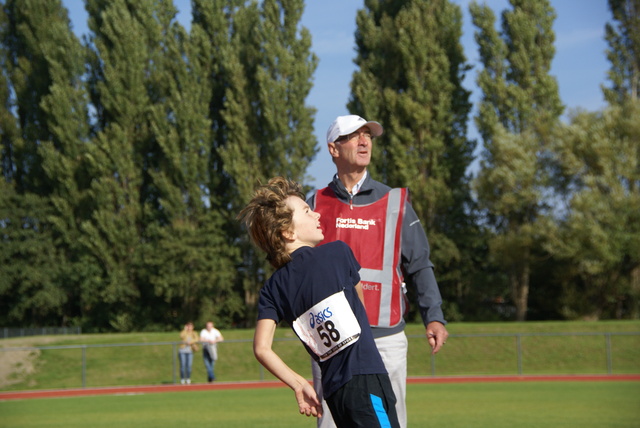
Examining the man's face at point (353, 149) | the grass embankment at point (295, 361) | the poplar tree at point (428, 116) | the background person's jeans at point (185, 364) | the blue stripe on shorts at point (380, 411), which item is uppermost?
the poplar tree at point (428, 116)

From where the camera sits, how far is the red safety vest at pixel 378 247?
5.33 m

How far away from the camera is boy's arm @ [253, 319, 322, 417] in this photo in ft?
12.8

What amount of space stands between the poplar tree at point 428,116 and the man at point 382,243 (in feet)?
123

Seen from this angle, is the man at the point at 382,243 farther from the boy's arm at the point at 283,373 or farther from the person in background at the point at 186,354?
the person in background at the point at 186,354

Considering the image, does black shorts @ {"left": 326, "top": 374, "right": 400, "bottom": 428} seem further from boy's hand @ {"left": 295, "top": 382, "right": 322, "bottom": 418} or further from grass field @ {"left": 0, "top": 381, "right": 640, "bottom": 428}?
grass field @ {"left": 0, "top": 381, "right": 640, "bottom": 428}

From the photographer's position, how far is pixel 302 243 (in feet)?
14.1

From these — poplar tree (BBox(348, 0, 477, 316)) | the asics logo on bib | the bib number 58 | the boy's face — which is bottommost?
the bib number 58

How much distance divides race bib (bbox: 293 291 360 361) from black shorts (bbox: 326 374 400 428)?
0.20 meters

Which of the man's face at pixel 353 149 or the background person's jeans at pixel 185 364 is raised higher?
the man's face at pixel 353 149

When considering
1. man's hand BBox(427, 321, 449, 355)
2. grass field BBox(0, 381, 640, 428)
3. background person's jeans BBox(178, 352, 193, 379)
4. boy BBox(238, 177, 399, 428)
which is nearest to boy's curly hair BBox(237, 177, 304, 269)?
boy BBox(238, 177, 399, 428)

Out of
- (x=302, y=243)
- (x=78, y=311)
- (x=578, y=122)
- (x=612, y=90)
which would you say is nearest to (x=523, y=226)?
(x=578, y=122)

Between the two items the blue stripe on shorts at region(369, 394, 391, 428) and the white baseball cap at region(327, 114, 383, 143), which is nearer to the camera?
the blue stripe on shorts at region(369, 394, 391, 428)

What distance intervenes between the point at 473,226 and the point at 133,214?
59.5 feet

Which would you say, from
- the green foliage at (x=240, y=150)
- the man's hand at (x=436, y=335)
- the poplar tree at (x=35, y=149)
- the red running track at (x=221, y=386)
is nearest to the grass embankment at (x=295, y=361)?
the red running track at (x=221, y=386)
